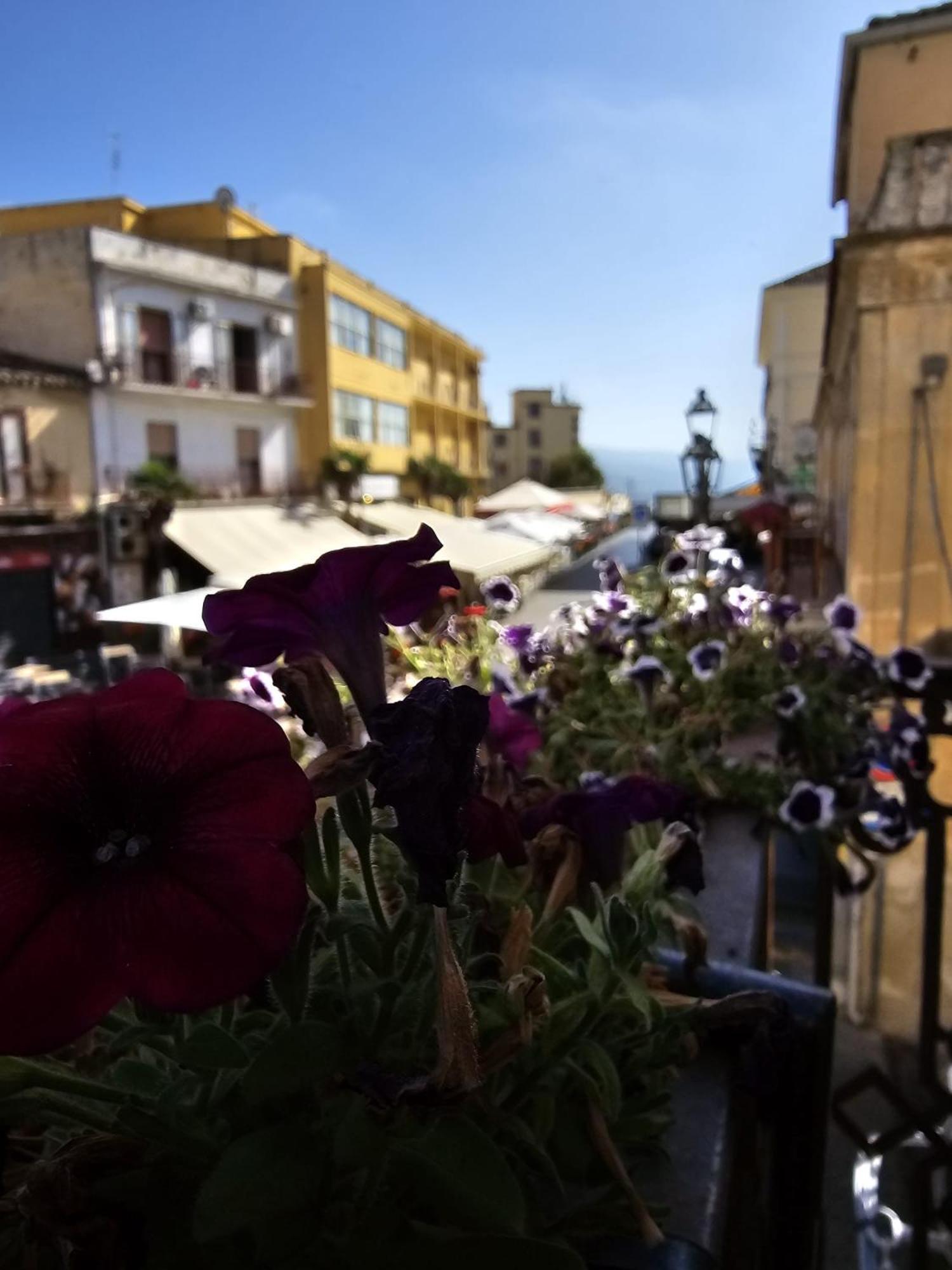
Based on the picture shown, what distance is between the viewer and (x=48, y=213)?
809 inches

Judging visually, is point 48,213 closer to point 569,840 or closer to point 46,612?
point 46,612

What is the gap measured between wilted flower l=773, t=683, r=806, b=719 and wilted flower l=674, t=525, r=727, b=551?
744mm

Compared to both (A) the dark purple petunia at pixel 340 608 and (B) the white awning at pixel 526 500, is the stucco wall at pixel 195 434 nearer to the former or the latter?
(B) the white awning at pixel 526 500

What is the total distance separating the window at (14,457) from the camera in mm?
16312

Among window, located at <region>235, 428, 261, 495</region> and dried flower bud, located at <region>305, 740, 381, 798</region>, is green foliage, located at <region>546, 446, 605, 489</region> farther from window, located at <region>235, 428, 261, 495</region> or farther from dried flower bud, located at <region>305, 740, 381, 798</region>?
dried flower bud, located at <region>305, 740, 381, 798</region>

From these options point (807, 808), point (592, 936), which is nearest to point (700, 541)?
point (807, 808)

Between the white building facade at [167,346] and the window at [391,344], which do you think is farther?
the window at [391,344]

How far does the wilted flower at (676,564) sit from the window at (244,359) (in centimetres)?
1991

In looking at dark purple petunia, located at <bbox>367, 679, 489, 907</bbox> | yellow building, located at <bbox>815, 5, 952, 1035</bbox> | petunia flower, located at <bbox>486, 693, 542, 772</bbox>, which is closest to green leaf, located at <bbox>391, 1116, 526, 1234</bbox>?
dark purple petunia, located at <bbox>367, 679, 489, 907</bbox>

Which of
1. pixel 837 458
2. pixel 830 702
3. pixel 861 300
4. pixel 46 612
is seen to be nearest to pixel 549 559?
pixel 46 612

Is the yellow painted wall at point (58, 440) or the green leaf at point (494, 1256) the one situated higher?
the yellow painted wall at point (58, 440)

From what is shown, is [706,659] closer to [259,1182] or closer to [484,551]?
[259,1182]

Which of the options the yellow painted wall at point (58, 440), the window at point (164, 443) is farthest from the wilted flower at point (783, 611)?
the window at point (164, 443)

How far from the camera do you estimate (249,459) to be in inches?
832
